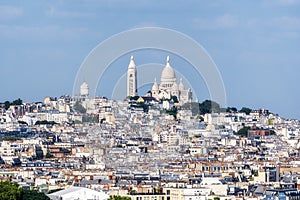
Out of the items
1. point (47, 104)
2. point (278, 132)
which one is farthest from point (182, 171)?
point (47, 104)

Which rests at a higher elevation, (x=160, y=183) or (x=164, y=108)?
(x=164, y=108)

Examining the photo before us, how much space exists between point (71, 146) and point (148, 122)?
13.6 meters

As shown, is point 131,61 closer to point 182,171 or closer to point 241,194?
point 182,171

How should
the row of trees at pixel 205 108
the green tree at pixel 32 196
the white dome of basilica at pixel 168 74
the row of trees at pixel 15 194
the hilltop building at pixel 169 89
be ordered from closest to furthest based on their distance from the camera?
1. the row of trees at pixel 15 194
2. the green tree at pixel 32 196
3. the white dome of basilica at pixel 168 74
4. the row of trees at pixel 205 108
5. the hilltop building at pixel 169 89

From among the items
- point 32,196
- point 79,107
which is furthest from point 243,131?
point 32,196

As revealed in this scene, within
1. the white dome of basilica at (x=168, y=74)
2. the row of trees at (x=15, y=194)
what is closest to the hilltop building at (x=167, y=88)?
the white dome of basilica at (x=168, y=74)

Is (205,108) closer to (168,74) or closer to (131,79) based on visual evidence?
(168,74)

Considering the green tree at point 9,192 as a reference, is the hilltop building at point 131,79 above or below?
above

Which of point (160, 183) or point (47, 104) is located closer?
point (160, 183)

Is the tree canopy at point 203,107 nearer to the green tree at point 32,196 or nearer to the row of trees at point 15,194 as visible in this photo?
the green tree at point 32,196

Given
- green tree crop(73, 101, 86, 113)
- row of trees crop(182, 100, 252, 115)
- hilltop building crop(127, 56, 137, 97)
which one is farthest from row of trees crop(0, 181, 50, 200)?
green tree crop(73, 101, 86, 113)

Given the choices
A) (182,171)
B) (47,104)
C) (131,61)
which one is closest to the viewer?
(182,171)

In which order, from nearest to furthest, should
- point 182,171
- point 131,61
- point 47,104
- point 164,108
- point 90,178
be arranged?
point 90,178
point 182,171
point 131,61
point 164,108
point 47,104

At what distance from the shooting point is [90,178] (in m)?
56.1
